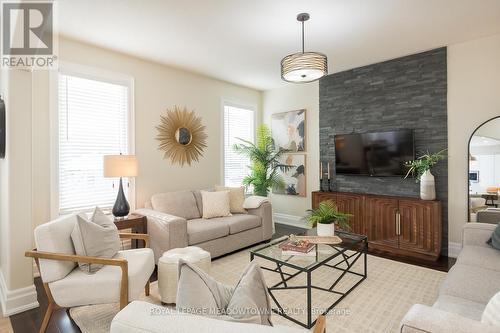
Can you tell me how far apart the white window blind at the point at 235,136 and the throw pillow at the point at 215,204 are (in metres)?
1.13

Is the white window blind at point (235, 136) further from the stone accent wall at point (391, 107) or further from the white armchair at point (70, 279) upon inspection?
the white armchair at point (70, 279)

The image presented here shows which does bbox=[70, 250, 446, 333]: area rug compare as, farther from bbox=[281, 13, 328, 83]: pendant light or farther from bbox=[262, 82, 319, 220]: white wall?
bbox=[281, 13, 328, 83]: pendant light

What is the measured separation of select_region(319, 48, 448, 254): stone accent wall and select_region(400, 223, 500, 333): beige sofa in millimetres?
1396

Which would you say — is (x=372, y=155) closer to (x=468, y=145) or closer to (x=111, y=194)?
(x=468, y=145)

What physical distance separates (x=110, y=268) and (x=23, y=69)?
190cm

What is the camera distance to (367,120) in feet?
14.4

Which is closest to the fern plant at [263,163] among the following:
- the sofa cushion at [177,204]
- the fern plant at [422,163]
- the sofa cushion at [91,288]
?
the sofa cushion at [177,204]

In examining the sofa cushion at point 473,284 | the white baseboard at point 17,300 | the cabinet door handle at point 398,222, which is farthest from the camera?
the cabinet door handle at point 398,222

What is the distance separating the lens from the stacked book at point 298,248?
2471 mm

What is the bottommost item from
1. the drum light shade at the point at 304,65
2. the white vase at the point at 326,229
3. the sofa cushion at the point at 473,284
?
the sofa cushion at the point at 473,284

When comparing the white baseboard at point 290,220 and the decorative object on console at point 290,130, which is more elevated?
the decorative object on console at point 290,130

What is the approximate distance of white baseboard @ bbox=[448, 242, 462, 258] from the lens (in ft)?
11.9

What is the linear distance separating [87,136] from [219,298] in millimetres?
3246

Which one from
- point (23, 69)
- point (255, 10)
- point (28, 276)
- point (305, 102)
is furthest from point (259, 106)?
point (28, 276)
